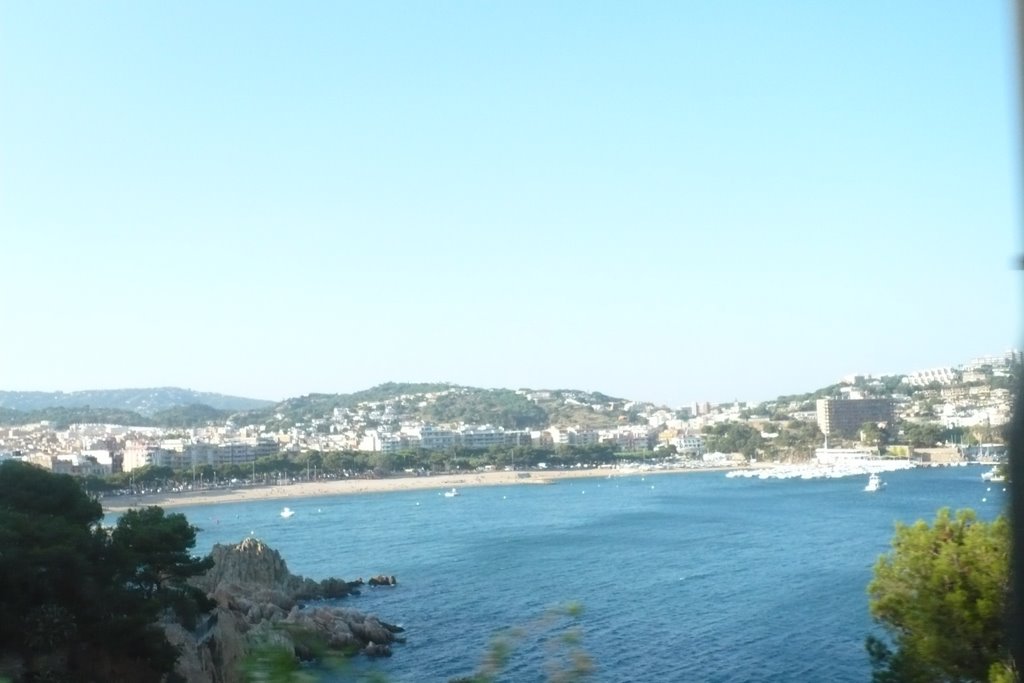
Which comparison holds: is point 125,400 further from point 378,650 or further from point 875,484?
point 378,650

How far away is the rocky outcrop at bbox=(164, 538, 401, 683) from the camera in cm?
794

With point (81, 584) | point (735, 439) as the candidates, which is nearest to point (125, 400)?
point (735, 439)

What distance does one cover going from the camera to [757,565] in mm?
16156

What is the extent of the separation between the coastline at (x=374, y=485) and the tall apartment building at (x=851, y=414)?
22.1ft

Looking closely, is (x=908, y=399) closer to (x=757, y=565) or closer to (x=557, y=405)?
(x=757, y=565)

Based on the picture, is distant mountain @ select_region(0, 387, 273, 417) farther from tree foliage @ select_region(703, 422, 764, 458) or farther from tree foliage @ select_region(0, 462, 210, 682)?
tree foliage @ select_region(703, 422, 764, 458)

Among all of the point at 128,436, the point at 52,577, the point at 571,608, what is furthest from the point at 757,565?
the point at 128,436

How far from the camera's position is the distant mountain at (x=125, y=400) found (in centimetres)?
2565

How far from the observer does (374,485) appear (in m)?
40.3

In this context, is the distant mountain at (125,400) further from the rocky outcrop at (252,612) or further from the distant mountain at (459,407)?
the rocky outcrop at (252,612)

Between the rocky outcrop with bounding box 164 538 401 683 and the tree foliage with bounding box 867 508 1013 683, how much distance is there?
83.5 inches

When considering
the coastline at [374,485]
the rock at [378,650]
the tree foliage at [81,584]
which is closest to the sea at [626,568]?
the rock at [378,650]

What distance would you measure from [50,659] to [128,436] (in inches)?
1022

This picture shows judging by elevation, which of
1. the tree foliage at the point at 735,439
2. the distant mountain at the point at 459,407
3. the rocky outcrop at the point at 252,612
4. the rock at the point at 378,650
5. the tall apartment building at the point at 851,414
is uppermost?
the distant mountain at the point at 459,407
